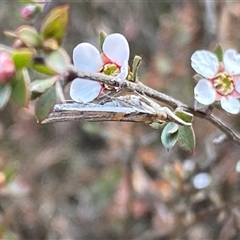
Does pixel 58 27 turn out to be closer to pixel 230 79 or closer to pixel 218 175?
pixel 230 79

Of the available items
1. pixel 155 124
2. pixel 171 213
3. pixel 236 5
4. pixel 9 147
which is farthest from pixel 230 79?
pixel 9 147

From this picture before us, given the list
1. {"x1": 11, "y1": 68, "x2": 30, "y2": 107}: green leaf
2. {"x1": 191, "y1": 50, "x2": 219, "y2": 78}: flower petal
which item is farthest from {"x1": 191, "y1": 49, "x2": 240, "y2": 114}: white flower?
{"x1": 11, "y1": 68, "x2": 30, "y2": 107}: green leaf

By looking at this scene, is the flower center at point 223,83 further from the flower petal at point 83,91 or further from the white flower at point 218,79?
the flower petal at point 83,91

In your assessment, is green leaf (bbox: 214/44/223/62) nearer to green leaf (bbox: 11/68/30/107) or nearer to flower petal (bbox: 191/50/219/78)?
flower petal (bbox: 191/50/219/78)

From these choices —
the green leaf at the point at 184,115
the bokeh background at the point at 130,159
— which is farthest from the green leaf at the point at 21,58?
the bokeh background at the point at 130,159

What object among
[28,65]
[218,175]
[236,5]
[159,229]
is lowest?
[159,229]
